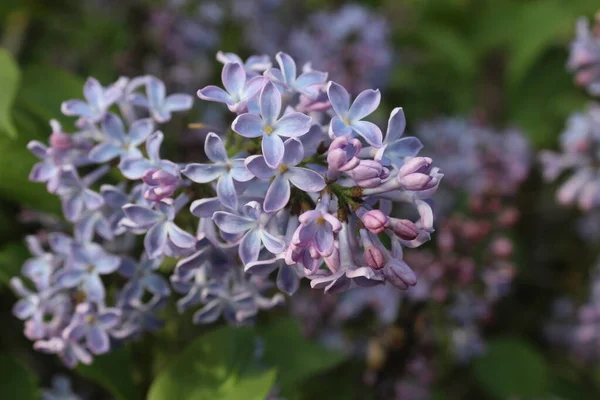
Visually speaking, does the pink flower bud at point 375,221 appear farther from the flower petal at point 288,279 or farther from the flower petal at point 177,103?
the flower petal at point 177,103

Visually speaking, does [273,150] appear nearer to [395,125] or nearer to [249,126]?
[249,126]

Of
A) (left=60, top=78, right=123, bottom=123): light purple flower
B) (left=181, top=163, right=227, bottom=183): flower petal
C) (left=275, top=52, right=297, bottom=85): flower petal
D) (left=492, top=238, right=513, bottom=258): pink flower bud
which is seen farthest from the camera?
(left=492, top=238, right=513, bottom=258): pink flower bud

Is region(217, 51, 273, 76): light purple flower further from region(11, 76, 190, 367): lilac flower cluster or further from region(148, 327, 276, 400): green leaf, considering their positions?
region(148, 327, 276, 400): green leaf

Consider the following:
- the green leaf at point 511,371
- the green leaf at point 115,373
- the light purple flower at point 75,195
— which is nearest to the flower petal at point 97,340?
the green leaf at point 115,373

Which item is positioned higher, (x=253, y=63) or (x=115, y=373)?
(x=253, y=63)

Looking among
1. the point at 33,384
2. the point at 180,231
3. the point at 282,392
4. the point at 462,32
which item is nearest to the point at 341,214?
the point at 180,231

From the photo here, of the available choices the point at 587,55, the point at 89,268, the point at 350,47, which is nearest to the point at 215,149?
the point at 89,268

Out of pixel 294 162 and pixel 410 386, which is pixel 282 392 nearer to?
pixel 410 386

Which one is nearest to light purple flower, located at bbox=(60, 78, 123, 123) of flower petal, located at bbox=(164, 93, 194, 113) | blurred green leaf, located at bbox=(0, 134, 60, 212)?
flower petal, located at bbox=(164, 93, 194, 113)
